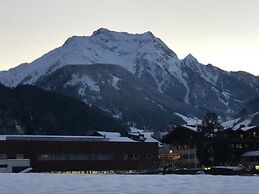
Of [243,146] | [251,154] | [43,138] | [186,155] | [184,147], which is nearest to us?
[251,154]

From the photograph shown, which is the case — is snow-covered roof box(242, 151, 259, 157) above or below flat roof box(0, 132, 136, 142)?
below

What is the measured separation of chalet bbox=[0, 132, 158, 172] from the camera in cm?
14300

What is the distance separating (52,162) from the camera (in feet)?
481

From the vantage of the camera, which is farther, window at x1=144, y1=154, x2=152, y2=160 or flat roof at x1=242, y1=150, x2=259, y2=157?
window at x1=144, y1=154, x2=152, y2=160

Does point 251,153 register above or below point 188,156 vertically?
above

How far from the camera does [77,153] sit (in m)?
152

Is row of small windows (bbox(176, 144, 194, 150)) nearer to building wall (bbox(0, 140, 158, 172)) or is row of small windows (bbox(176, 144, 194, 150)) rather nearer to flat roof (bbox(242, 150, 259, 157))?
building wall (bbox(0, 140, 158, 172))

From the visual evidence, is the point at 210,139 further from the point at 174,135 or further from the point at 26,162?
the point at 26,162

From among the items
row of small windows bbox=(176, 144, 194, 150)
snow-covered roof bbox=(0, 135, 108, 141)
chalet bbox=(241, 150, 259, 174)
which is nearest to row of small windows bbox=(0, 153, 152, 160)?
snow-covered roof bbox=(0, 135, 108, 141)

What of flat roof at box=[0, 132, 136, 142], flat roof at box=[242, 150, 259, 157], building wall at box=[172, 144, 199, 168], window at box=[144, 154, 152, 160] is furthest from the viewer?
window at box=[144, 154, 152, 160]

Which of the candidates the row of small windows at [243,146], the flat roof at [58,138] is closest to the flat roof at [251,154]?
the row of small windows at [243,146]

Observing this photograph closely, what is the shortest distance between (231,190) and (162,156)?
14788 cm

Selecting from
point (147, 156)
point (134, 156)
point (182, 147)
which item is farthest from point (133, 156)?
point (182, 147)

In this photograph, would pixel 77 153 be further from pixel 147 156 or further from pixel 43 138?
pixel 147 156
